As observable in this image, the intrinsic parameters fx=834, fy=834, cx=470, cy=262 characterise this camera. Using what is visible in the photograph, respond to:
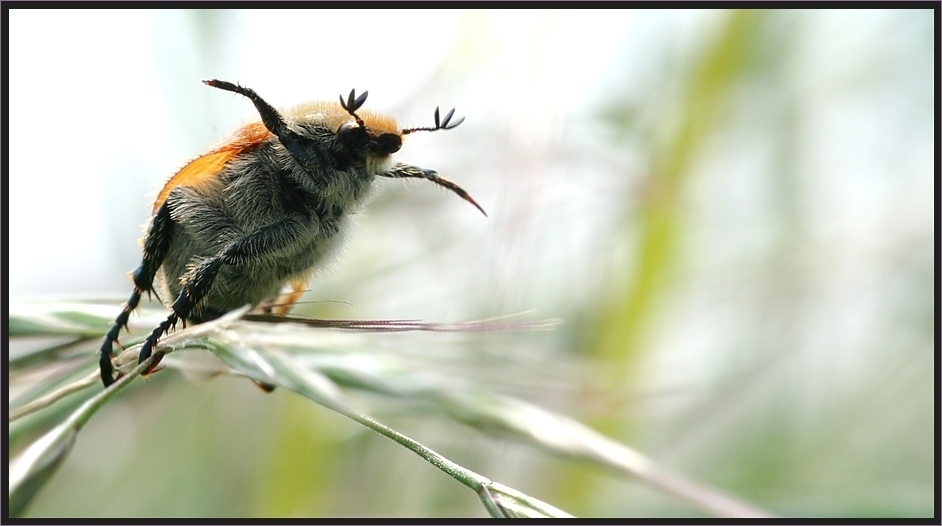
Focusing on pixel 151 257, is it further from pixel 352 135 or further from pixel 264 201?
pixel 352 135

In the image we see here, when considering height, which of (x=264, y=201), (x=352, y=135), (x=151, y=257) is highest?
(x=352, y=135)

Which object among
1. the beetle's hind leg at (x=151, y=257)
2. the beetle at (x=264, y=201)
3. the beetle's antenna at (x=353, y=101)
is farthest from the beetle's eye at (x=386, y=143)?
the beetle's hind leg at (x=151, y=257)

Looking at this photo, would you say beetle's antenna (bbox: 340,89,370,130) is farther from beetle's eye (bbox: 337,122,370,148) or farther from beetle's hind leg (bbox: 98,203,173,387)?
beetle's hind leg (bbox: 98,203,173,387)

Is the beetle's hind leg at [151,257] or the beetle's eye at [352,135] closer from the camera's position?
the beetle's hind leg at [151,257]

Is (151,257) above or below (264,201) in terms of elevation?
below

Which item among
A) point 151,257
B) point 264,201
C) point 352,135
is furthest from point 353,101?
point 151,257

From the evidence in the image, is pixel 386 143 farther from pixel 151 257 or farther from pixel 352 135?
pixel 151 257

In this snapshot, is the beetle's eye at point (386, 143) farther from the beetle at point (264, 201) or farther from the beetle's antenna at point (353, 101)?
the beetle's antenna at point (353, 101)
